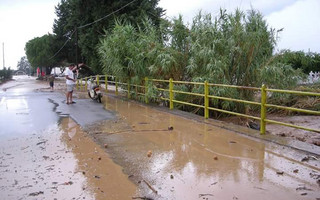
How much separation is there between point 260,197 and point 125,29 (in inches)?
461

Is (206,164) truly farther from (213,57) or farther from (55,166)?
(213,57)

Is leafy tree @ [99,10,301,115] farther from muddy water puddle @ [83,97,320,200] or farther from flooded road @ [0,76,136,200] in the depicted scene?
flooded road @ [0,76,136,200]

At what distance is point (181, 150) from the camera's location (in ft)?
20.6

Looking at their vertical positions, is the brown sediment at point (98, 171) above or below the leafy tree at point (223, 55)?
below

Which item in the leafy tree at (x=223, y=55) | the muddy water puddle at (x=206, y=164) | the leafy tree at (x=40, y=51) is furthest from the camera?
the leafy tree at (x=40, y=51)

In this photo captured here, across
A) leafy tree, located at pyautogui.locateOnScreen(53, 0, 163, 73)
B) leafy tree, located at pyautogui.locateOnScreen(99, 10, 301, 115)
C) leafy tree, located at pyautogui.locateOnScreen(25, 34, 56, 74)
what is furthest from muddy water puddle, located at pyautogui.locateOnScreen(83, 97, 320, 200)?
leafy tree, located at pyautogui.locateOnScreen(25, 34, 56, 74)

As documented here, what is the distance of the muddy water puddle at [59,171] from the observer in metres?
4.25

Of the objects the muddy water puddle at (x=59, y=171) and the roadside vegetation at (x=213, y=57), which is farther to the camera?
the roadside vegetation at (x=213, y=57)

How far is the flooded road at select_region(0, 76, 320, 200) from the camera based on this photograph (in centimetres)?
425

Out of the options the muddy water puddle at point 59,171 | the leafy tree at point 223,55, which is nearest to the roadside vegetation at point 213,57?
the leafy tree at point 223,55

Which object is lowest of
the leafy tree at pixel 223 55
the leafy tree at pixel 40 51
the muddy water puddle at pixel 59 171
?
the muddy water puddle at pixel 59 171

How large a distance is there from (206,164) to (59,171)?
97.6 inches

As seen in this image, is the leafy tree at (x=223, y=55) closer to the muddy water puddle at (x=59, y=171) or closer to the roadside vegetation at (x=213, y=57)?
the roadside vegetation at (x=213, y=57)

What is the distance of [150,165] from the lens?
5.33m
